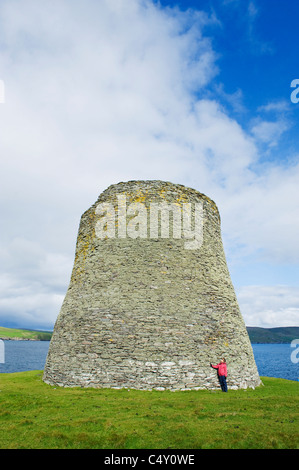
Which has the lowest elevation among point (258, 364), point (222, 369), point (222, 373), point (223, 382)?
point (258, 364)

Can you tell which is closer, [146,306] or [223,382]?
[223,382]

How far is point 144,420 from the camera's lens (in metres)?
8.73

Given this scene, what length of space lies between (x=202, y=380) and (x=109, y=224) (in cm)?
948

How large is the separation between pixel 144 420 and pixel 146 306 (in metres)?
6.09

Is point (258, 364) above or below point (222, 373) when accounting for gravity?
below

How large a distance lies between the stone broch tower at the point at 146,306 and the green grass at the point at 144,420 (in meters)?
1.03

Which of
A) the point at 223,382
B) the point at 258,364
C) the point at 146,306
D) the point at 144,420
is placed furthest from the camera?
the point at 258,364

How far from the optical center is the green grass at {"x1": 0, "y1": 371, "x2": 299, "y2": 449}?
23.6 ft

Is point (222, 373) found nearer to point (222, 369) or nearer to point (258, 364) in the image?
point (222, 369)

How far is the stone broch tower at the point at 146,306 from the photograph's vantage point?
43.8 feet

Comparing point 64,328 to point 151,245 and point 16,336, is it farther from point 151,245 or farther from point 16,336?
point 16,336

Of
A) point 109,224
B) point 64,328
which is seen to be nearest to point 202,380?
point 64,328

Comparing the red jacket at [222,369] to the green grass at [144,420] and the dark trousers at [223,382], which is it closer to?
the dark trousers at [223,382]

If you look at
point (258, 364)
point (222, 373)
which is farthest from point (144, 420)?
point (258, 364)
